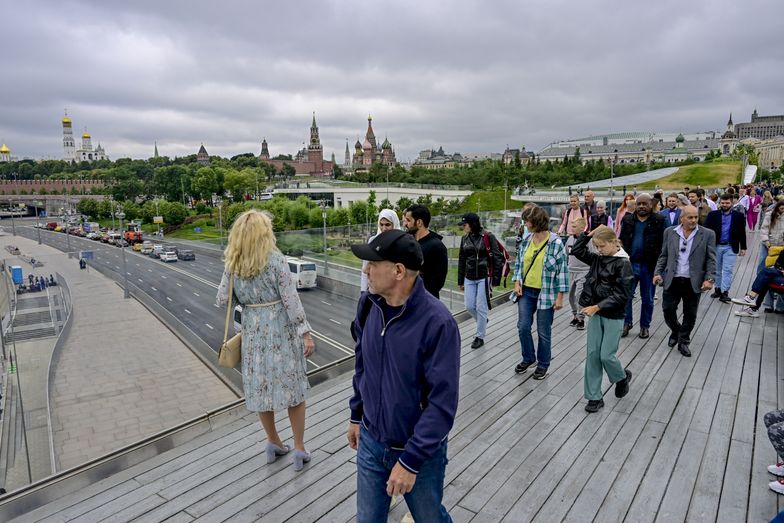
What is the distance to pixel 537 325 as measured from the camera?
4.06 m

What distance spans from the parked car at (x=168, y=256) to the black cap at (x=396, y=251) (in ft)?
25.6

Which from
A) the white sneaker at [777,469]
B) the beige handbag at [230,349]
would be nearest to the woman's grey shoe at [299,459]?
the beige handbag at [230,349]

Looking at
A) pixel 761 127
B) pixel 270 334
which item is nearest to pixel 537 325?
pixel 270 334

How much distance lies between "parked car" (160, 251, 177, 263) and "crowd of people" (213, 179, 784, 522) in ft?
19.4

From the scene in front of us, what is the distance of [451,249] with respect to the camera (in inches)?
209

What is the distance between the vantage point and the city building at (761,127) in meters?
147

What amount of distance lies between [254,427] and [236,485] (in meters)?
0.68

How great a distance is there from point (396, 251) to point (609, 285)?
2544 millimetres

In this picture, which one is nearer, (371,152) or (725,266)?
(725,266)

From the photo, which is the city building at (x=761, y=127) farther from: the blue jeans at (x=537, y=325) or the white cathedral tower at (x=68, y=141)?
the white cathedral tower at (x=68, y=141)

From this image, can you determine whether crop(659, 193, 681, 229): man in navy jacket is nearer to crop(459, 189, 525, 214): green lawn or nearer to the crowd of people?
the crowd of people

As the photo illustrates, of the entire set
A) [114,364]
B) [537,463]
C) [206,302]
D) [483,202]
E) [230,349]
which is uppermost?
[483,202]

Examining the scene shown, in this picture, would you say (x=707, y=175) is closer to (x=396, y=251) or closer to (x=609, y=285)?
(x=609, y=285)

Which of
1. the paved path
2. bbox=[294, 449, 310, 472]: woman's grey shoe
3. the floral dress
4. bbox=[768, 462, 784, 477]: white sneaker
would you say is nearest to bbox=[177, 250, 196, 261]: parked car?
the paved path
